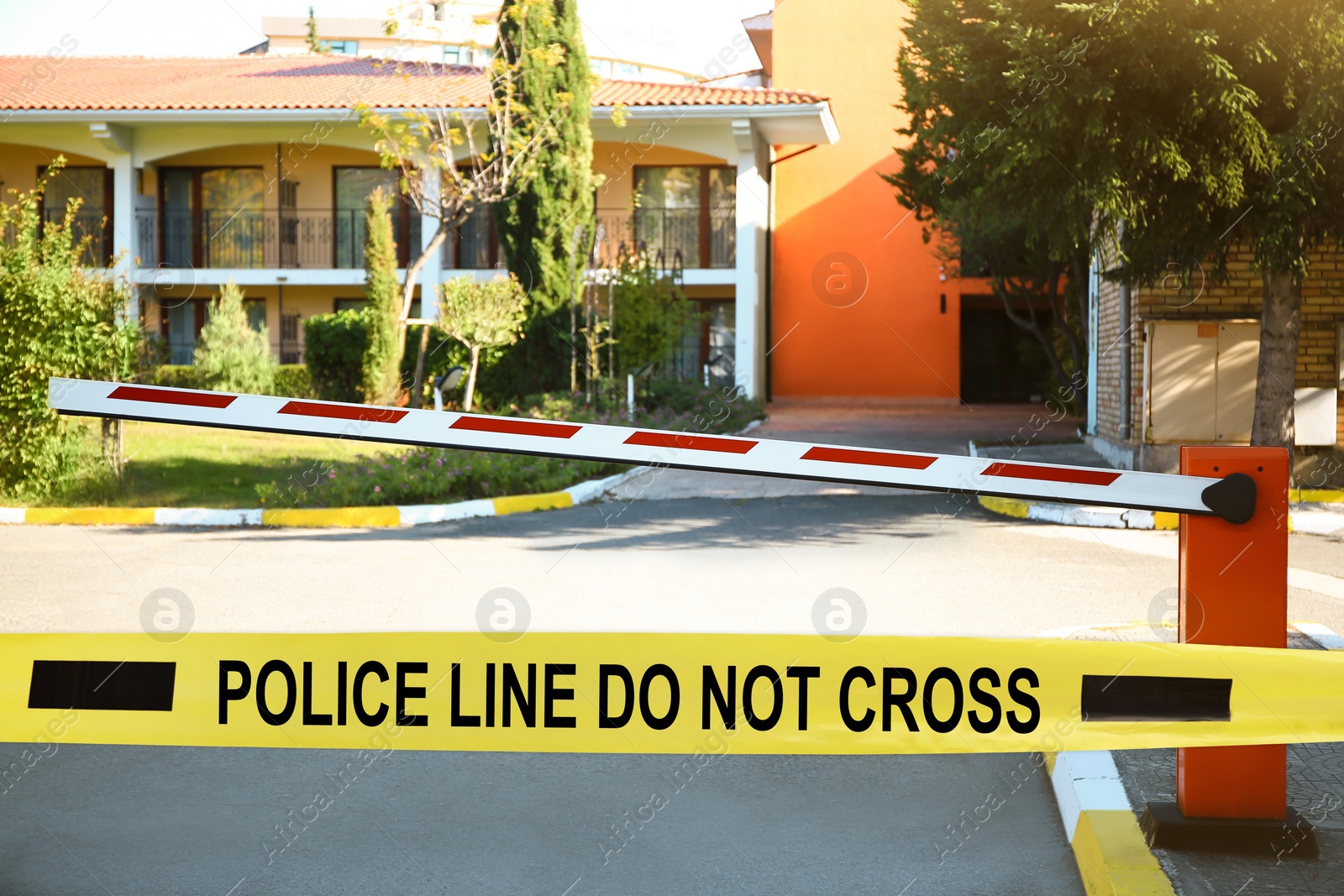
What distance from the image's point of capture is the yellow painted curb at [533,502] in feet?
40.2

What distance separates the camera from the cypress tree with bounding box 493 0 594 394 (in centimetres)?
2006

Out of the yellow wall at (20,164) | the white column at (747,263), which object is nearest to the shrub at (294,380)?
the yellow wall at (20,164)

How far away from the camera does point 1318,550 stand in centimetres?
955

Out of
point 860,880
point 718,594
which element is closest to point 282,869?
point 860,880

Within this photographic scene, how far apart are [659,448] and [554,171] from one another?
59.8 ft

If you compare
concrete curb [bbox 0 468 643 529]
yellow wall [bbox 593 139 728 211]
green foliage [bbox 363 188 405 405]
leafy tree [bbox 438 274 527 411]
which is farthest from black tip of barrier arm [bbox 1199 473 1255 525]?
yellow wall [bbox 593 139 728 211]

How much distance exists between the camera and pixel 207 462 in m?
14.2

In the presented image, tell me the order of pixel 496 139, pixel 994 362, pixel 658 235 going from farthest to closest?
pixel 994 362, pixel 658 235, pixel 496 139

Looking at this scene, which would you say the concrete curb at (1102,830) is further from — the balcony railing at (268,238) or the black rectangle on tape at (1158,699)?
the balcony railing at (268,238)

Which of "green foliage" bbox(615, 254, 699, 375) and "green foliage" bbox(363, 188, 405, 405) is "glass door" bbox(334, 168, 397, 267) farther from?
"green foliage" bbox(615, 254, 699, 375)

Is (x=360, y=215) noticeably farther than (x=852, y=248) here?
No

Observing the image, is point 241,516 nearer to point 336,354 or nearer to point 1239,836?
point 1239,836

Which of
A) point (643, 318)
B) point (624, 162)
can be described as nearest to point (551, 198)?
point (643, 318)

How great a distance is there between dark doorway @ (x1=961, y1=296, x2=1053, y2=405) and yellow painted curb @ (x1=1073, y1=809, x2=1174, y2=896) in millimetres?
27009
